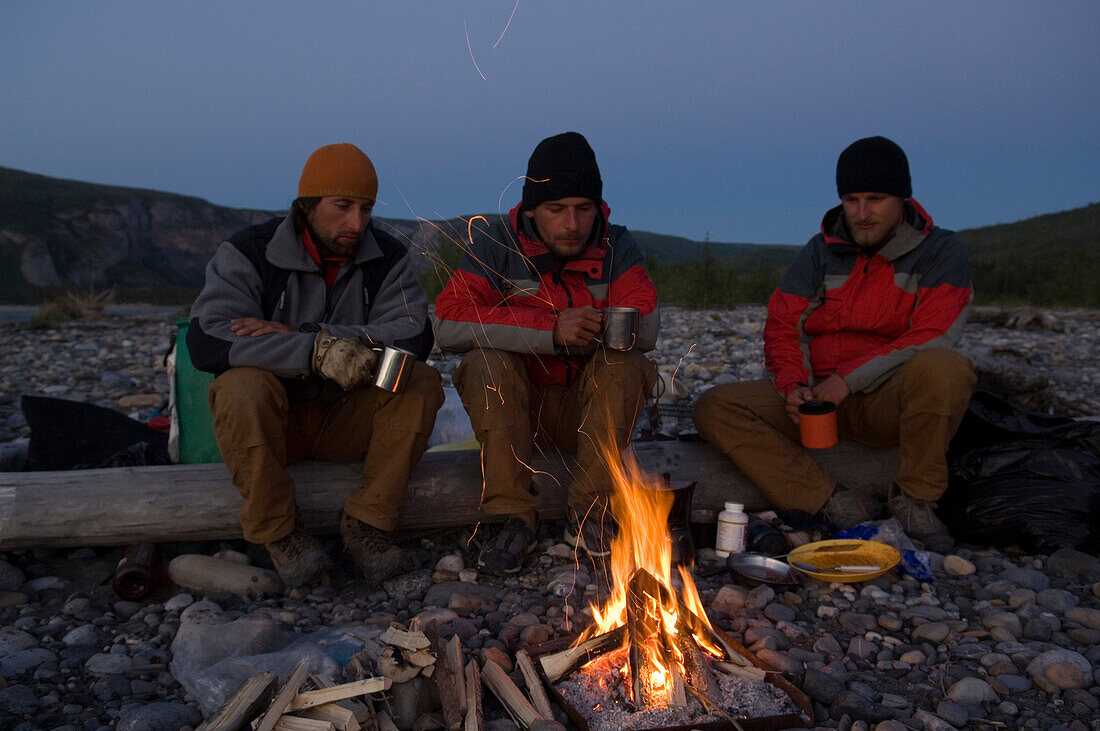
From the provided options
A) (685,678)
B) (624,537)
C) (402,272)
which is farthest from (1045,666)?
(402,272)

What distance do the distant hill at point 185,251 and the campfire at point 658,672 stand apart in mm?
9739

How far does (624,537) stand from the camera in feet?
10.0

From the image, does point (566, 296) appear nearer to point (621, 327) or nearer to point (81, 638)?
point (621, 327)

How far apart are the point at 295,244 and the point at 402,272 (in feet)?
1.74

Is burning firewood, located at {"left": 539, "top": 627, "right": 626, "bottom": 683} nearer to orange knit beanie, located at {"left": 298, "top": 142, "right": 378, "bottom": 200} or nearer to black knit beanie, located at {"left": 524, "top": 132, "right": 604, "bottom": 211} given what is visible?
Result: black knit beanie, located at {"left": 524, "top": 132, "right": 604, "bottom": 211}

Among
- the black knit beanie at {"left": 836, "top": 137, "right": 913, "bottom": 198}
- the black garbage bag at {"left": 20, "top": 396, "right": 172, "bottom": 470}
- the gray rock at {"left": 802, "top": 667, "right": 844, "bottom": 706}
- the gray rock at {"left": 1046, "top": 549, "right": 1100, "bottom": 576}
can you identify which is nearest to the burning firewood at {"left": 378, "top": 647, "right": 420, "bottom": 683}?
the gray rock at {"left": 802, "top": 667, "right": 844, "bottom": 706}

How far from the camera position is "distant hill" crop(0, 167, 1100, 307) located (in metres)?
18.0

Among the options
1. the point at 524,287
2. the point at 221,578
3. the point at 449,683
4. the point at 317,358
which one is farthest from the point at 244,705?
the point at 524,287

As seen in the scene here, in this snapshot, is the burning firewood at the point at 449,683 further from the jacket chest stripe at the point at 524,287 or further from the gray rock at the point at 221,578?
the jacket chest stripe at the point at 524,287

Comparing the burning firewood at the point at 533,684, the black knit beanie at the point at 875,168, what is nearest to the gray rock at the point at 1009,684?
the burning firewood at the point at 533,684

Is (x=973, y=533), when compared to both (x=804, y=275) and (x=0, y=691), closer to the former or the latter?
(x=804, y=275)

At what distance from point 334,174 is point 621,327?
59.7 inches

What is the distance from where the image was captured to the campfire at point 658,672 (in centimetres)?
222

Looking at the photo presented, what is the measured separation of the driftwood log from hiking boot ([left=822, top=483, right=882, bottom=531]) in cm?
79
